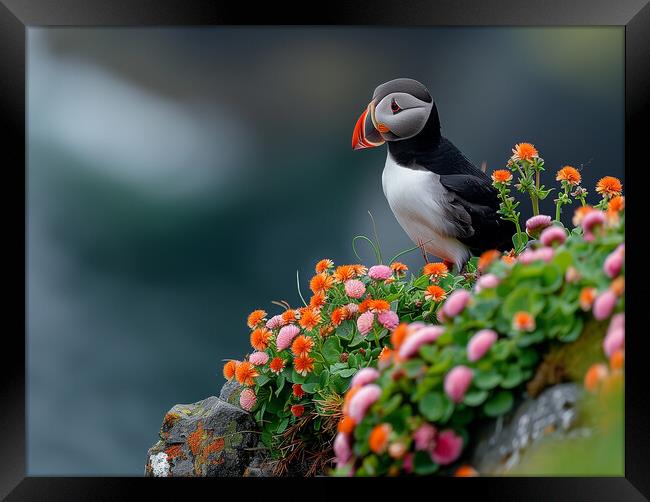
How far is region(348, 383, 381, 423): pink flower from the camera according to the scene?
1397mm

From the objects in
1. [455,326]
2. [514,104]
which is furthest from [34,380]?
[514,104]

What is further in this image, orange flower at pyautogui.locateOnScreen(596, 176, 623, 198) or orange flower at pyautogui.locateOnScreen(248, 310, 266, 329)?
orange flower at pyautogui.locateOnScreen(248, 310, 266, 329)

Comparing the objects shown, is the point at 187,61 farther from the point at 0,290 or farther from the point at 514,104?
the point at 514,104

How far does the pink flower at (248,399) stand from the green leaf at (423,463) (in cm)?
102

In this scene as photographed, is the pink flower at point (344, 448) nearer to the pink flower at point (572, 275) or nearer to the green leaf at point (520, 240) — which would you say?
the pink flower at point (572, 275)

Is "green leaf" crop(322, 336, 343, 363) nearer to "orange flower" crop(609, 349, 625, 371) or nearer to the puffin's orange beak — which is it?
the puffin's orange beak

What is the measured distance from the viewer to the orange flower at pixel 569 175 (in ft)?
7.75

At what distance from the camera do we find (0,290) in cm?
216

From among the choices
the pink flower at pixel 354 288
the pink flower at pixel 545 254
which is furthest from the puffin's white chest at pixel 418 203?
the pink flower at pixel 545 254

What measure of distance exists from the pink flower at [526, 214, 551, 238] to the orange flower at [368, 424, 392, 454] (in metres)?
1.30

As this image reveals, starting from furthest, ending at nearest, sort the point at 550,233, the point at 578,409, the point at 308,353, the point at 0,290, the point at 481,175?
1. the point at 481,175
2. the point at 308,353
3. the point at 0,290
4. the point at 550,233
5. the point at 578,409

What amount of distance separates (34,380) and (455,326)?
4.87 feet

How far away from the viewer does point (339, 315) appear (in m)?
2.28

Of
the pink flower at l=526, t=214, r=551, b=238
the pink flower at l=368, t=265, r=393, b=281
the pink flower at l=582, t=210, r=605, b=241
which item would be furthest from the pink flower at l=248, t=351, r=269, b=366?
the pink flower at l=582, t=210, r=605, b=241
